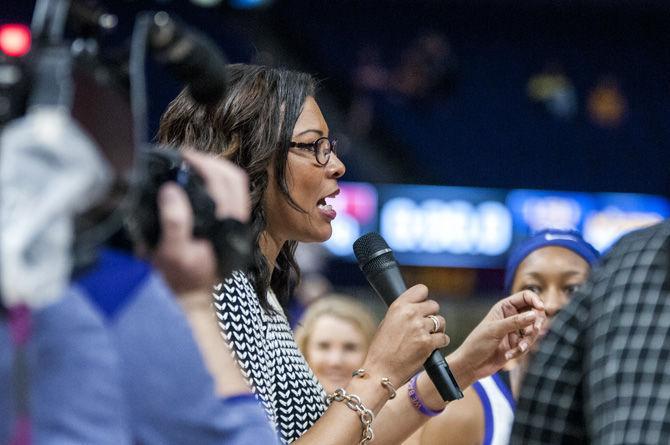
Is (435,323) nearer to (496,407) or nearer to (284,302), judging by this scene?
(284,302)

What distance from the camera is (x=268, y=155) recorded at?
205cm

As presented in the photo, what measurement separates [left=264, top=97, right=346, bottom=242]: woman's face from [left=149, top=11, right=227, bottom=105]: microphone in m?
0.81

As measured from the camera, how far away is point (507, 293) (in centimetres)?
302

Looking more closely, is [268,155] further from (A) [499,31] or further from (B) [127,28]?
(A) [499,31]

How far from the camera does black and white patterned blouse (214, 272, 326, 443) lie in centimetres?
181

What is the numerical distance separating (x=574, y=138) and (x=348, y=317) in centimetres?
643

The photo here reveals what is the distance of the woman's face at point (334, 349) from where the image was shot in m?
3.86

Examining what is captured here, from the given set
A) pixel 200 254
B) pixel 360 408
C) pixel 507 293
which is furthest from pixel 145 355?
pixel 507 293

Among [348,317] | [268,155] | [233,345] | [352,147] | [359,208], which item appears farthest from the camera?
[352,147]

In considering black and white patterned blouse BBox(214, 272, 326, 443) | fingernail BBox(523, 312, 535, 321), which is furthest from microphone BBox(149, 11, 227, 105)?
fingernail BBox(523, 312, 535, 321)

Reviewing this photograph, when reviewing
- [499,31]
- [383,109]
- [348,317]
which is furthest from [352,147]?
[348,317]

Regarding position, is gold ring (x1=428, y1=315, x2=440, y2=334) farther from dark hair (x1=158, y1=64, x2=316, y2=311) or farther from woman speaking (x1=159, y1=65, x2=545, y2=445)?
dark hair (x1=158, y1=64, x2=316, y2=311)

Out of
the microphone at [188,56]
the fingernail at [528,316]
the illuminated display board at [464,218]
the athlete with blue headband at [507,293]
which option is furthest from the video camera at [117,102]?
the illuminated display board at [464,218]

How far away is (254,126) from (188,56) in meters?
0.84
